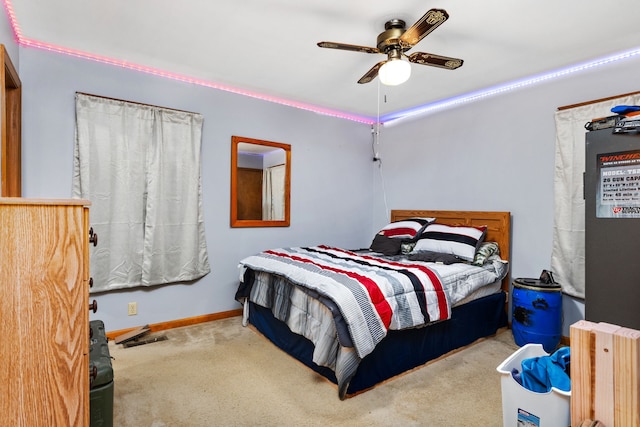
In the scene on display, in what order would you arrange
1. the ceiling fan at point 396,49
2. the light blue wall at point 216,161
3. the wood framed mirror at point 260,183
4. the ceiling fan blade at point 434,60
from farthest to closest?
the wood framed mirror at point 260,183 → the light blue wall at point 216,161 → the ceiling fan blade at point 434,60 → the ceiling fan at point 396,49

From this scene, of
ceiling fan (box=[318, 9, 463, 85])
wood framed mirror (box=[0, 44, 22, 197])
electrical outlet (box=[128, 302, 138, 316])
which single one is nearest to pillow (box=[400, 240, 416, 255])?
ceiling fan (box=[318, 9, 463, 85])

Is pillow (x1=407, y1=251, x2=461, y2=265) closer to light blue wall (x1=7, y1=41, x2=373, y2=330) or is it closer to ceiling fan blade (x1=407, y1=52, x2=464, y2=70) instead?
light blue wall (x1=7, y1=41, x2=373, y2=330)

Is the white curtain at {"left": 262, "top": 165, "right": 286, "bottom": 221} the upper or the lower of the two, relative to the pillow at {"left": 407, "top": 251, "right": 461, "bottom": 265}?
upper

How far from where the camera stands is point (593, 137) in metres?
2.04

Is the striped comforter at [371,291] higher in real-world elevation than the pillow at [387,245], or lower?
lower

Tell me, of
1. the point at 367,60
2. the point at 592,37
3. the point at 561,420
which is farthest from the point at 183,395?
the point at 592,37

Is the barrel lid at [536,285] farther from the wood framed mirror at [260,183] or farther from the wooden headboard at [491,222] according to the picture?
the wood framed mirror at [260,183]

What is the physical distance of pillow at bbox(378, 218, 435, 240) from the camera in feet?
12.6

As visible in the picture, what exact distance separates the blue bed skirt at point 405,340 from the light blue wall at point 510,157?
646 mm

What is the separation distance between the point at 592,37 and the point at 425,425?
2851 mm

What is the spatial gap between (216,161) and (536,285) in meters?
3.21

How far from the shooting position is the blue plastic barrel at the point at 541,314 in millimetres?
2754

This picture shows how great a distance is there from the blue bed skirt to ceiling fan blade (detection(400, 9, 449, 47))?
1914 millimetres

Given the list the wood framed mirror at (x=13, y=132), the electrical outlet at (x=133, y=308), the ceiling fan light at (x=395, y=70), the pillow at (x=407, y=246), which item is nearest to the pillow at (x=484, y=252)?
the pillow at (x=407, y=246)
